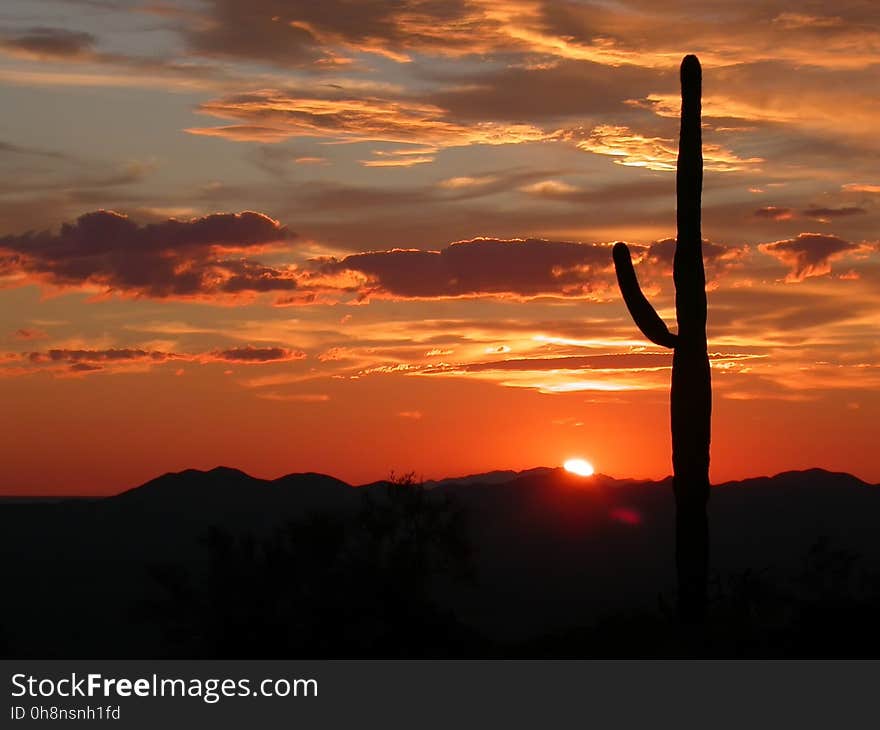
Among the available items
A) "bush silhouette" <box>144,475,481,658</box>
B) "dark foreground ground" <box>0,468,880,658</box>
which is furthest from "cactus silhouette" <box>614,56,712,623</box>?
"bush silhouette" <box>144,475,481,658</box>

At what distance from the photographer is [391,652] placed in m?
28.2

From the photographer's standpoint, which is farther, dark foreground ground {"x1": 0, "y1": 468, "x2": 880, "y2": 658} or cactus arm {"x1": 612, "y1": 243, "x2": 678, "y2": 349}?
dark foreground ground {"x1": 0, "y1": 468, "x2": 880, "y2": 658}

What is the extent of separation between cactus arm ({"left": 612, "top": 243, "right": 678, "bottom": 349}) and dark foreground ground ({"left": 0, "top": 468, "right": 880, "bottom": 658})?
4760mm

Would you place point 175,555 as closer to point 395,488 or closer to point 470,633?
point 395,488

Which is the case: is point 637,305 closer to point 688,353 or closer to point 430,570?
point 688,353

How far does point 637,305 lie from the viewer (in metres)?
23.7

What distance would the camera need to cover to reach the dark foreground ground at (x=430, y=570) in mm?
25188

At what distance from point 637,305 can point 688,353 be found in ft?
3.86

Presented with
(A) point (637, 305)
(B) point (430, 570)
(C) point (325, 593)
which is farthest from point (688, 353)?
(B) point (430, 570)

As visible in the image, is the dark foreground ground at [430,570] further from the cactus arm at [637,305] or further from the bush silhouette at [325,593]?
the cactus arm at [637,305]

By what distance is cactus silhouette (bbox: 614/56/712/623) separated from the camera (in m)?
23.4

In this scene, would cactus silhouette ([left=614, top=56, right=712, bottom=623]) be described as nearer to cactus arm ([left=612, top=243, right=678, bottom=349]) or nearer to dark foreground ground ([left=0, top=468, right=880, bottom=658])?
cactus arm ([left=612, top=243, right=678, bottom=349])

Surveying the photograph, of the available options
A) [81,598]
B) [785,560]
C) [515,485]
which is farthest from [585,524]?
[81,598]

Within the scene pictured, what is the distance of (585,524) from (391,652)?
86.4m
